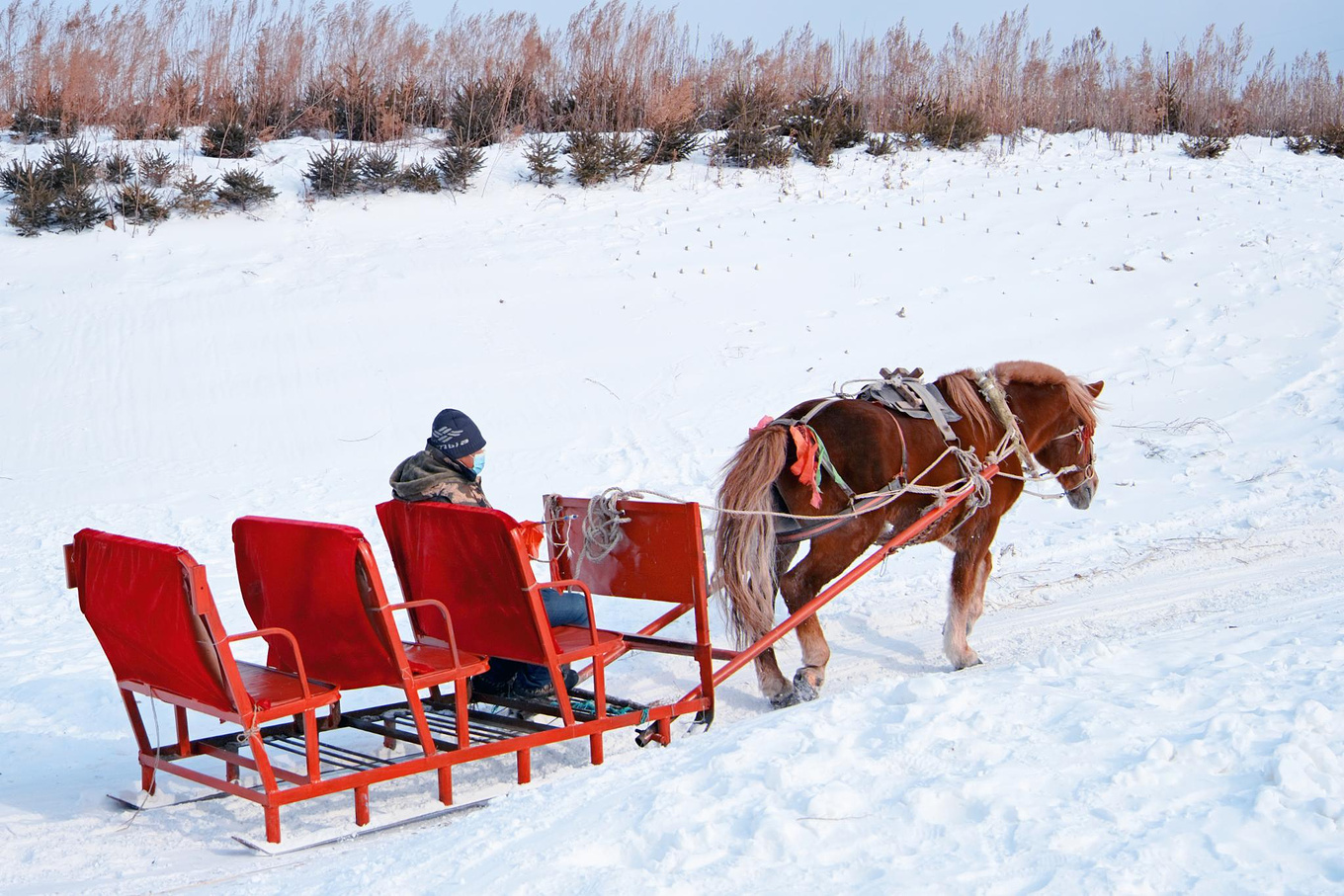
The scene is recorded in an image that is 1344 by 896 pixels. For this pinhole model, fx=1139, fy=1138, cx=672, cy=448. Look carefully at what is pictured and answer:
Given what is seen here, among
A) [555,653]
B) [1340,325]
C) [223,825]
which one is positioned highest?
[1340,325]

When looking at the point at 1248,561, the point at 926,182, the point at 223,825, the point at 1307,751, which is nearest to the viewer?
the point at 1307,751

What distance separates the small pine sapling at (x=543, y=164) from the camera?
15422mm

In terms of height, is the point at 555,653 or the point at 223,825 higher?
the point at 555,653

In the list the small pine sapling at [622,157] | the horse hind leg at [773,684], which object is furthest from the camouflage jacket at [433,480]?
the small pine sapling at [622,157]

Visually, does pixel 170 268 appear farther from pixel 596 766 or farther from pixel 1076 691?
pixel 1076 691

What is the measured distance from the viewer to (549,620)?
4.95 m

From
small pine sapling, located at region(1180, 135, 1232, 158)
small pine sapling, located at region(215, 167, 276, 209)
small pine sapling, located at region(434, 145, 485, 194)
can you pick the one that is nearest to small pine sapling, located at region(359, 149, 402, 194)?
small pine sapling, located at region(434, 145, 485, 194)

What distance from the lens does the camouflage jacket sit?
474cm

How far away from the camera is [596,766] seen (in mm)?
4230

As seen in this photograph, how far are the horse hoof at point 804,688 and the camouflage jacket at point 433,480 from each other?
171cm

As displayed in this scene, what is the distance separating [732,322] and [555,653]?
8.28m

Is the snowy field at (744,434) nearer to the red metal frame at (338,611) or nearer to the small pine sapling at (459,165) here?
the small pine sapling at (459,165)

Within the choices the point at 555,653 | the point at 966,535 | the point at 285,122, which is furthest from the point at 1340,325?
the point at 285,122

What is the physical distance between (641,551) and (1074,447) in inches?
115
